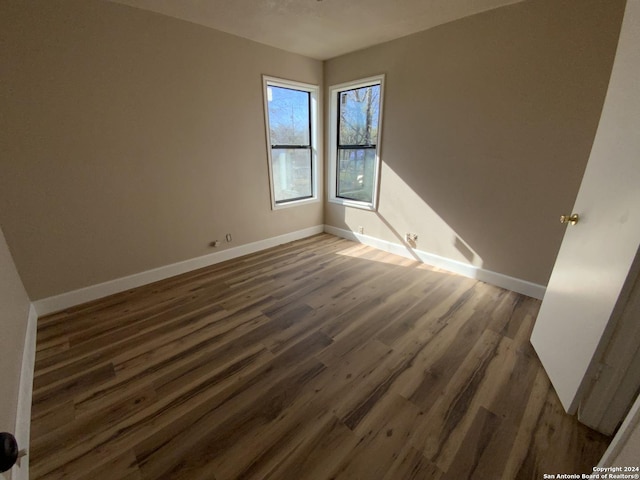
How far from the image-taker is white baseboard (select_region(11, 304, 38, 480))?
3.63ft

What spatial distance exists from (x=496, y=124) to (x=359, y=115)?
1752 mm

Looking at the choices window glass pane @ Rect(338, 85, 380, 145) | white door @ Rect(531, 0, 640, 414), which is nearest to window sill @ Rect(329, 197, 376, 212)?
window glass pane @ Rect(338, 85, 380, 145)

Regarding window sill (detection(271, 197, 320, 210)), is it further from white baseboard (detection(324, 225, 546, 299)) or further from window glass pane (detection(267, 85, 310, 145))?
window glass pane (detection(267, 85, 310, 145))

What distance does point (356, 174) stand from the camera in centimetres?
392

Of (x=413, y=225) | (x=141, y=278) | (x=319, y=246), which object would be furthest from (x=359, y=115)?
(x=141, y=278)

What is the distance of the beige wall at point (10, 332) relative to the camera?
3.94 ft

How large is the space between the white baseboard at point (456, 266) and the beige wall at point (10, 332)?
348 cm

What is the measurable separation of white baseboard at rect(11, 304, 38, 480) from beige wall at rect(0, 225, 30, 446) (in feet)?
0.14

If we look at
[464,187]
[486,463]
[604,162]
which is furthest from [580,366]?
[464,187]

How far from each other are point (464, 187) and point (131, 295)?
11.8 ft

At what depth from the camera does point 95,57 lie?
7.12 feet

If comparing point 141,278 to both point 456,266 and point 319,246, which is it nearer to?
point 319,246

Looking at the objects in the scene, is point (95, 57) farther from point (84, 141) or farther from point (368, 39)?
point (368, 39)

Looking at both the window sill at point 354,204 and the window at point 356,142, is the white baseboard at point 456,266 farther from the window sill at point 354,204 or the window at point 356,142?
the window at point 356,142
